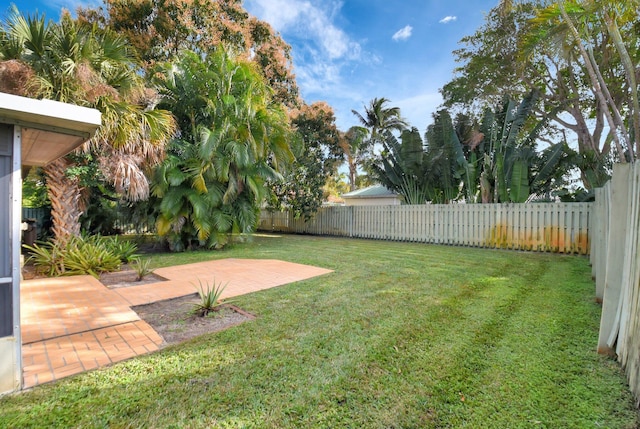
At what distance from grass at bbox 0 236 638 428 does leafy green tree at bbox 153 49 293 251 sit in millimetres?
5714

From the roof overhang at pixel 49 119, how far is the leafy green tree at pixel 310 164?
1066cm

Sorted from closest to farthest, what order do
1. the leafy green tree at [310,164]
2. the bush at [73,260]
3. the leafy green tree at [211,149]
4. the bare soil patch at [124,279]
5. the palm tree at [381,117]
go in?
the bare soil patch at [124,279], the bush at [73,260], the leafy green tree at [211,149], the leafy green tree at [310,164], the palm tree at [381,117]

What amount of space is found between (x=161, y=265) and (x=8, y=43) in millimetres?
5485

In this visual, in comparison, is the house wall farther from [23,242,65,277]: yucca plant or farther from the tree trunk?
the tree trunk

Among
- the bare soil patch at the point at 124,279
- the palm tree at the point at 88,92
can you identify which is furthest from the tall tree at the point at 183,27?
the bare soil patch at the point at 124,279

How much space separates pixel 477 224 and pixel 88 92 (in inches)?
448

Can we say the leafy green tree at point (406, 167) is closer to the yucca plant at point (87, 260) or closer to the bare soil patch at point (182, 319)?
the bare soil patch at point (182, 319)

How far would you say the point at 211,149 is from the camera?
836 cm

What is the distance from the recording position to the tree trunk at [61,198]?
22.1 feet

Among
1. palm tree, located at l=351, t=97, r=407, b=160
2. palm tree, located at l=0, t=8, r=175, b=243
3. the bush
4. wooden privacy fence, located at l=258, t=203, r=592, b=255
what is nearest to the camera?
palm tree, located at l=0, t=8, r=175, b=243

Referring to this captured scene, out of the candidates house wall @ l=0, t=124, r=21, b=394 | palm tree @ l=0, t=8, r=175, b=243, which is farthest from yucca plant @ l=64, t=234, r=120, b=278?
house wall @ l=0, t=124, r=21, b=394

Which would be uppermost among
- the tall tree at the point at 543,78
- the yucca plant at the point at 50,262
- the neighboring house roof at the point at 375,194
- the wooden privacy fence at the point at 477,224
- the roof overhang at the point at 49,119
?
the tall tree at the point at 543,78

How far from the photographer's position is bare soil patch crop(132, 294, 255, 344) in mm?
3332

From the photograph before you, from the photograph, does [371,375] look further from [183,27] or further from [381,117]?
[381,117]
